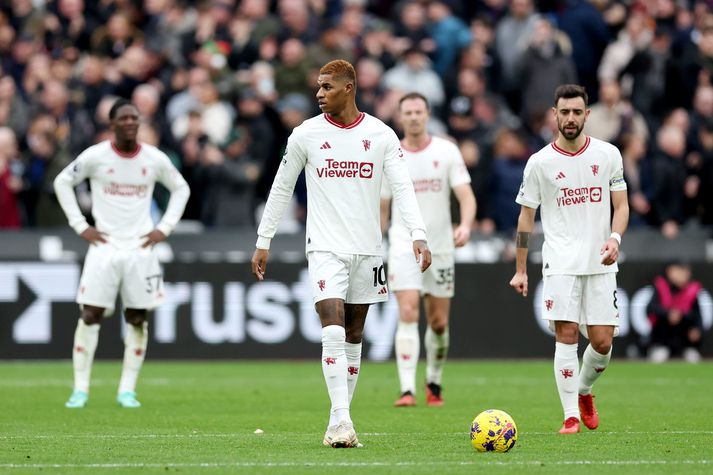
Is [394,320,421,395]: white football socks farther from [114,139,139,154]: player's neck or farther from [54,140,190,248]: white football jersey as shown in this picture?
[114,139,139,154]: player's neck

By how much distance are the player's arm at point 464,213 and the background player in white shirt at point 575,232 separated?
2.77 meters

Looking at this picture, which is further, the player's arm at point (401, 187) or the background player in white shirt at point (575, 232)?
the background player in white shirt at point (575, 232)

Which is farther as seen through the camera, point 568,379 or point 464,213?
point 464,213

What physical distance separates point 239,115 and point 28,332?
4.82m

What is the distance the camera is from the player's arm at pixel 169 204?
14758 millimetres

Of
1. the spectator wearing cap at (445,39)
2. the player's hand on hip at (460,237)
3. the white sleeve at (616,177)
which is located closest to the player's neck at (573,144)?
the white sleeve at (616,177)

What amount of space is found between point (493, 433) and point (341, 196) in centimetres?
200

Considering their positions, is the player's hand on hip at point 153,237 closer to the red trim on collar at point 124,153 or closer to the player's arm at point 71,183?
the player's arm at point 71,183

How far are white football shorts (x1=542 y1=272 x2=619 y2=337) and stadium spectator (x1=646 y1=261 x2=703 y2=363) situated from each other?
9575 mm

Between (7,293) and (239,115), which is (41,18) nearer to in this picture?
(239,115)

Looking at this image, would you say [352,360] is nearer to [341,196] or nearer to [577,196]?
[341,196]

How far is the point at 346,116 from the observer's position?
10.6m

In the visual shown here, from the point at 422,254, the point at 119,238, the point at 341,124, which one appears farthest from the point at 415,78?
the point at 422,254

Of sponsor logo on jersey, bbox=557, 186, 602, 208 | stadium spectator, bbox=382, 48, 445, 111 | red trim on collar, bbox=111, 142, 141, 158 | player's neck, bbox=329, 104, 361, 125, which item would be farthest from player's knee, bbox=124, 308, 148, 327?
stadium spectator, bbox=382, 48, 445, 111
